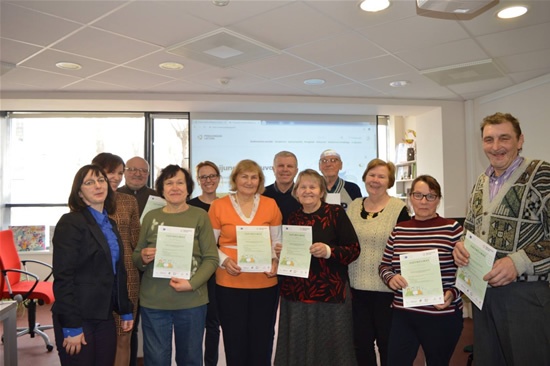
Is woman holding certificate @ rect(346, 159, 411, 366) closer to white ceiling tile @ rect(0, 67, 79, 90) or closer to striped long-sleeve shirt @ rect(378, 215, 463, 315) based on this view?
striped long-sleeve shirt @ rect(378, 215, 463, 315)

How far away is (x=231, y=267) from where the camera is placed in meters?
2.46

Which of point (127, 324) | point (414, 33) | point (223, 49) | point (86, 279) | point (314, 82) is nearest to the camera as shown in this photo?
point (86, 279)

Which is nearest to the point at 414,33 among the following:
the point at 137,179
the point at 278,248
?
the point at 278,248

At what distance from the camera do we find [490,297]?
196 cm

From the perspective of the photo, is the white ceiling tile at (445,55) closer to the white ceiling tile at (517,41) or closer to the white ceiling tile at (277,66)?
the white ceiling tile at (517,41)

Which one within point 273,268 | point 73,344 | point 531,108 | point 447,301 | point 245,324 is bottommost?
point 245,324

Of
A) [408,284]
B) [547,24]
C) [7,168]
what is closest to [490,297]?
[408,284]

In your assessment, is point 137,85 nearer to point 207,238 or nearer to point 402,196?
point 207,238

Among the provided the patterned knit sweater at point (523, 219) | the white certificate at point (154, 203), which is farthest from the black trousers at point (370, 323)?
the white certificate at point (154, 203)

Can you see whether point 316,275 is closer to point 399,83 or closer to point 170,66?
point 170,66

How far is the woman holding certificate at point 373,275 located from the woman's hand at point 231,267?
750 millimetres

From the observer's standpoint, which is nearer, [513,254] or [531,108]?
[513,254]

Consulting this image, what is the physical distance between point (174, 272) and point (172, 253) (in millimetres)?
109

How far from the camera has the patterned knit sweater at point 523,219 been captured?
1.80 m
